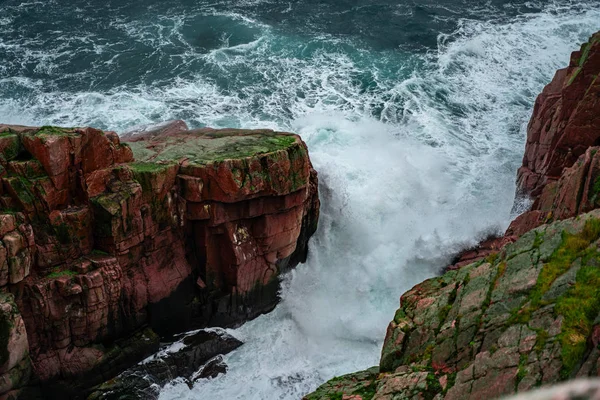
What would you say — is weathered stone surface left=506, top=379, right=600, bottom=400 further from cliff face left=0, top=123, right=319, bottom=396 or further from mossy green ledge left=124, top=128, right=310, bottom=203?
mossy green ledge left=124, top=128, right=310, bottom=203

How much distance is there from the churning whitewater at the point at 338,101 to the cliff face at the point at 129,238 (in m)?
2.73

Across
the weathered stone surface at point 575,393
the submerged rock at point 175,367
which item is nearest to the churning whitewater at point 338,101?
the submerged rock at point 175,367

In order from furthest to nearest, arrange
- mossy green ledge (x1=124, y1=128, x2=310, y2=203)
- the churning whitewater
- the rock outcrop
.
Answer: the churning whitewater → mossy green ledge (x1=124, y1=128, x2=310, y2=203) → the rock outcrop

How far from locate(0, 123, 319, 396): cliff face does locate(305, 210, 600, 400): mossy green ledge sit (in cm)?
859

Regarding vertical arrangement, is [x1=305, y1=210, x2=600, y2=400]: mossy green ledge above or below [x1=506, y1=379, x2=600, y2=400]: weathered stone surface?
below

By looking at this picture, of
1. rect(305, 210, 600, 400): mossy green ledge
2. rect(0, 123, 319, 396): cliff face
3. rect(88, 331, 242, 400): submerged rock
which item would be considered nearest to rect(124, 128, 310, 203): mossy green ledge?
rect(0, 123, 319, 396): cliff face

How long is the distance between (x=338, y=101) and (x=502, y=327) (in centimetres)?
2750

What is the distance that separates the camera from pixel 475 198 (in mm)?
31344

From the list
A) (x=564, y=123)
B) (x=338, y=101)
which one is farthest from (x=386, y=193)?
(x=338, y=101)

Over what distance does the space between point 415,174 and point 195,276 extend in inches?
588

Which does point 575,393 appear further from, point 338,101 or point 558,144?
point 338,101

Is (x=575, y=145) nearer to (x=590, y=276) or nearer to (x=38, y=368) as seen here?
(x=590, y=276)

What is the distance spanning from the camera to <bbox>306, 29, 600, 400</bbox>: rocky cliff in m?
11.0

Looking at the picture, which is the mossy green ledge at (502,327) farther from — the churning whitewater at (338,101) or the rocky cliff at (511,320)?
the churning whitewater at (338,101)
